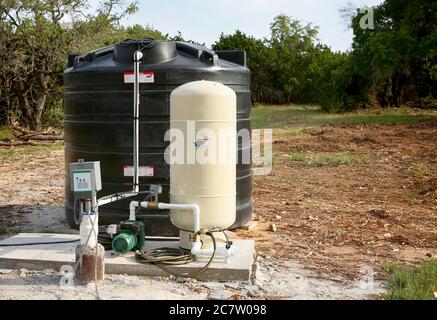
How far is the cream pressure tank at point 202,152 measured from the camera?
4.90m

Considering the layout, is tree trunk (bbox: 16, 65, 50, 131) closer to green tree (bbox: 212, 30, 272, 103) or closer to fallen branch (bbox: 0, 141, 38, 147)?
fallen branch (bbox: 0, 141, 38, 147)

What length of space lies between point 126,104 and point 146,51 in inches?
22.2

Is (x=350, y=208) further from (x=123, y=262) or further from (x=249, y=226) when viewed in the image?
(x=123, y=262)

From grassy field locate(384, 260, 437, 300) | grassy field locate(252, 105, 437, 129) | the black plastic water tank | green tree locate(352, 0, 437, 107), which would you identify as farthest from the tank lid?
green tree locate(352, 0, 437, 107)

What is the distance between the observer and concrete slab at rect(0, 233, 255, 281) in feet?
15.6

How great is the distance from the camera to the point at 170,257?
4.87 metres

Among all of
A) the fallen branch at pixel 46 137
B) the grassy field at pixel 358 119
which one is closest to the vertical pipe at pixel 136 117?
the fallen branch at pixel 46 137

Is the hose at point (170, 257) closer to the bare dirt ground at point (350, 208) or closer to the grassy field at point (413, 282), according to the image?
the bare dirt ground at point (350, 208)

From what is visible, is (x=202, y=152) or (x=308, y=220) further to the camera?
(x=308, y=220)

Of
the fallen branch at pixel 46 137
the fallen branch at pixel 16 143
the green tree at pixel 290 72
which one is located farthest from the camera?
the green tree at pixel 290 72

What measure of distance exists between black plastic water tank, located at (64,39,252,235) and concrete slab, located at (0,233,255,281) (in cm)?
73

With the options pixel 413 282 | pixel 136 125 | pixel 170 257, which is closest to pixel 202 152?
pixel 170 257

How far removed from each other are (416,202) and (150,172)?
4211mm

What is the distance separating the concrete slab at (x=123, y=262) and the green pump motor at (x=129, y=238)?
92mm
